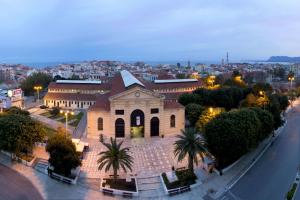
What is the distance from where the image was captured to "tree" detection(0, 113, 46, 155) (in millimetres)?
45250

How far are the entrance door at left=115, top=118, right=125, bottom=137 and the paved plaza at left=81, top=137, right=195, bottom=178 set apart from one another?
89.4 inches

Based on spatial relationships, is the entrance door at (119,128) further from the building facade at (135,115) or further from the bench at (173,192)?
the bench at (173,192)

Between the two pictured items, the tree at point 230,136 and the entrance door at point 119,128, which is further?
the entrance door at point 119,128

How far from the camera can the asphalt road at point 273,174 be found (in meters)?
39.3

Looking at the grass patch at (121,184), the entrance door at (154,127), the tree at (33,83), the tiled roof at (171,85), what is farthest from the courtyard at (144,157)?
the tree at (33,83)

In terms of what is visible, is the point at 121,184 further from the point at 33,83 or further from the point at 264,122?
the point at 33,83

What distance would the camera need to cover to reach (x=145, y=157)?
51.7 metres

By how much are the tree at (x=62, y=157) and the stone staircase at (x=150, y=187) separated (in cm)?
868

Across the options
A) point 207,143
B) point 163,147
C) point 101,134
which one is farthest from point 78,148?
point 207,143

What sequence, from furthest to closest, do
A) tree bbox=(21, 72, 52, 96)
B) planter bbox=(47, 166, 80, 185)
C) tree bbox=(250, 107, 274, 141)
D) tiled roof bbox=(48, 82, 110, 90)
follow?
tree bbox=(21, 72, 52, 96) → tiled roof bbox=(48, 82, 110, 90) → tree bbox=(250, 107, 274, 141) → planter bbox=(47, 166, 80, 185)

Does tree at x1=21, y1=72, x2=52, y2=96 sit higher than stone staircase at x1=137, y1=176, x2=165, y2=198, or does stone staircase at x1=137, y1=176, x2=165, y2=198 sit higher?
tree at x1=21, y1=72, x2=52, y2=96

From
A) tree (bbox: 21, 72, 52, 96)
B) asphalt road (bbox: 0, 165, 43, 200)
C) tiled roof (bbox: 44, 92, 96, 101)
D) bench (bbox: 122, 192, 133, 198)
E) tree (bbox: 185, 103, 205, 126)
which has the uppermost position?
tree (bbox: 21, 72, 52, 96)

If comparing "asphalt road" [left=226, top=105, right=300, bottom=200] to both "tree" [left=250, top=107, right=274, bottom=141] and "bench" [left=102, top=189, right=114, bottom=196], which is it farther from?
"bench" [left=102, top=189, right=114, bottom=196]

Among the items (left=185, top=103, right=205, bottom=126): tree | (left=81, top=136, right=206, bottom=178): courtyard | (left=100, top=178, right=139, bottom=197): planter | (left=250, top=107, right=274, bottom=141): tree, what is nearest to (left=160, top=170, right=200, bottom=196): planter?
(left=100, top=178, right=139, bottom=197): planter
